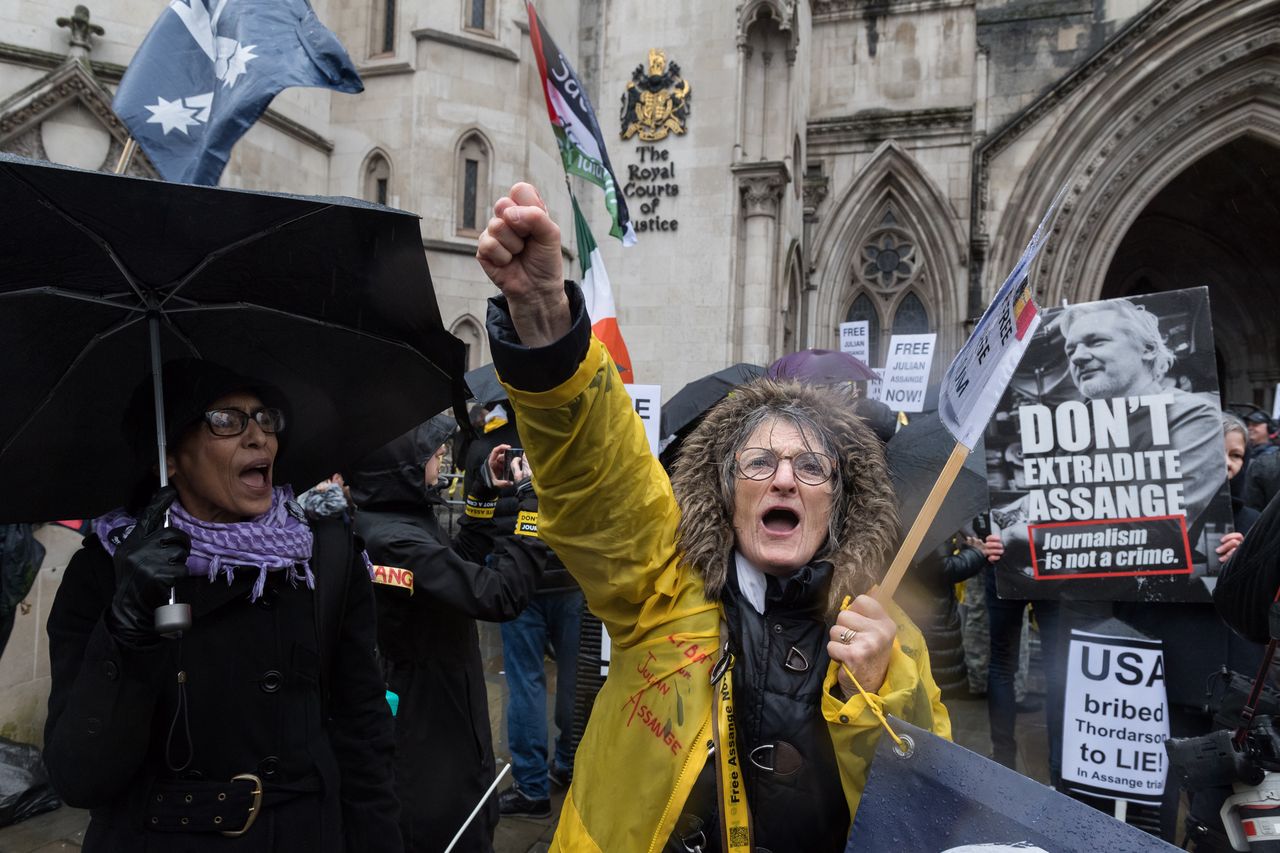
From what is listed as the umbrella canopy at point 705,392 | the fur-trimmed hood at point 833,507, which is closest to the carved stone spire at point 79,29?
the umbrella canopy at point 705,392

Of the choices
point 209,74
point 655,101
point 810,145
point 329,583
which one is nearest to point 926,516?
point 329,583

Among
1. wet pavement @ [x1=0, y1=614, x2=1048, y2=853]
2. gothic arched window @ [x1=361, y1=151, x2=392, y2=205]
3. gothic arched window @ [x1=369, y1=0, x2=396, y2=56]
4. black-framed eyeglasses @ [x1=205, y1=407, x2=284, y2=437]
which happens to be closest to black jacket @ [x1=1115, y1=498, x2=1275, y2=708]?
wet pavement @ [x1=0, y1=614, x2=1048, y2=853]

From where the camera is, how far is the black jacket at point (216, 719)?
1.56m

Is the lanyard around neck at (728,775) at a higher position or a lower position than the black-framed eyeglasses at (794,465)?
lower

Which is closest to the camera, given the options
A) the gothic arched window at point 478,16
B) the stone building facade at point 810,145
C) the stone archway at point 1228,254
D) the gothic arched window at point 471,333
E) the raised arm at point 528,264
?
the raised arm at point 528,264

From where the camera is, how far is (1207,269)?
18562mm

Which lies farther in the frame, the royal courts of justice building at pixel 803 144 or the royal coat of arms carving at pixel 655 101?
the royal coat of arms carving at pixel 655 101

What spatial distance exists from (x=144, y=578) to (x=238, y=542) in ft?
0.97

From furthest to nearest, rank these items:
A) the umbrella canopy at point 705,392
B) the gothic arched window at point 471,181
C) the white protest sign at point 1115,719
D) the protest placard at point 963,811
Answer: the gothic arched window at point 471,181 → the umbrella canopy at point 705,392 → the white protest sign at point 1115,719 → the protest placard at point 963,811

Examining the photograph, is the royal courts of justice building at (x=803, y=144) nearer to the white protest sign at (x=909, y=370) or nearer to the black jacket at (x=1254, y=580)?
the white protest sign at (x=909, y=370)

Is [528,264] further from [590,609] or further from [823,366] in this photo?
[823,366]

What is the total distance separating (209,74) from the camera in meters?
3.52

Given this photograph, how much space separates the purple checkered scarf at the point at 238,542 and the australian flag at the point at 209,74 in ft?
6.85

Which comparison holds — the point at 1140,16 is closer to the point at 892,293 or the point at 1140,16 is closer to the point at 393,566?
the point at 892,293
